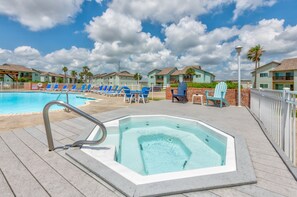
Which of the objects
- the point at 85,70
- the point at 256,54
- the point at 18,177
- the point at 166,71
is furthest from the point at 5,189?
the point at 85,70

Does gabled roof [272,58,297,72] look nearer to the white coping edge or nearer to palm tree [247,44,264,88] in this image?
palm tree [247,44,264,88]

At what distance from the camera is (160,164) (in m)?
2.64

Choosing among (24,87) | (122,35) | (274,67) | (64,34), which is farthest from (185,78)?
(24,87)

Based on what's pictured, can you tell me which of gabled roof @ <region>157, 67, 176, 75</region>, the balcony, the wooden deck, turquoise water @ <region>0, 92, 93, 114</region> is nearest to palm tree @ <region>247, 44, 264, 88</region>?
the balcony

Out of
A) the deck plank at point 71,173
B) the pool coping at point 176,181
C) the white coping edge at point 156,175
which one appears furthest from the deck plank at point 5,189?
the white coping edge at point 156,175

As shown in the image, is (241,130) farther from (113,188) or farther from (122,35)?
(122,35)

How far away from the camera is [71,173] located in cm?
174

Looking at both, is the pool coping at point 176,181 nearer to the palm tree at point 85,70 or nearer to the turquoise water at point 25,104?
the turquoise water at point 25,104

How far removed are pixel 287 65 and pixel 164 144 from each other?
37286 millimetres

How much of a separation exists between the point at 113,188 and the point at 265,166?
6.25 feet

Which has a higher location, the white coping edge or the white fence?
the white fence

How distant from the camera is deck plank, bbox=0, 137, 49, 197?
56.8 inches

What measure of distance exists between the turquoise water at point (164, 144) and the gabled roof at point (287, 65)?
34.8 metres

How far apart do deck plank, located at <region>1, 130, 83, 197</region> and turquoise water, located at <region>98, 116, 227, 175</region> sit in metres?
1.07
